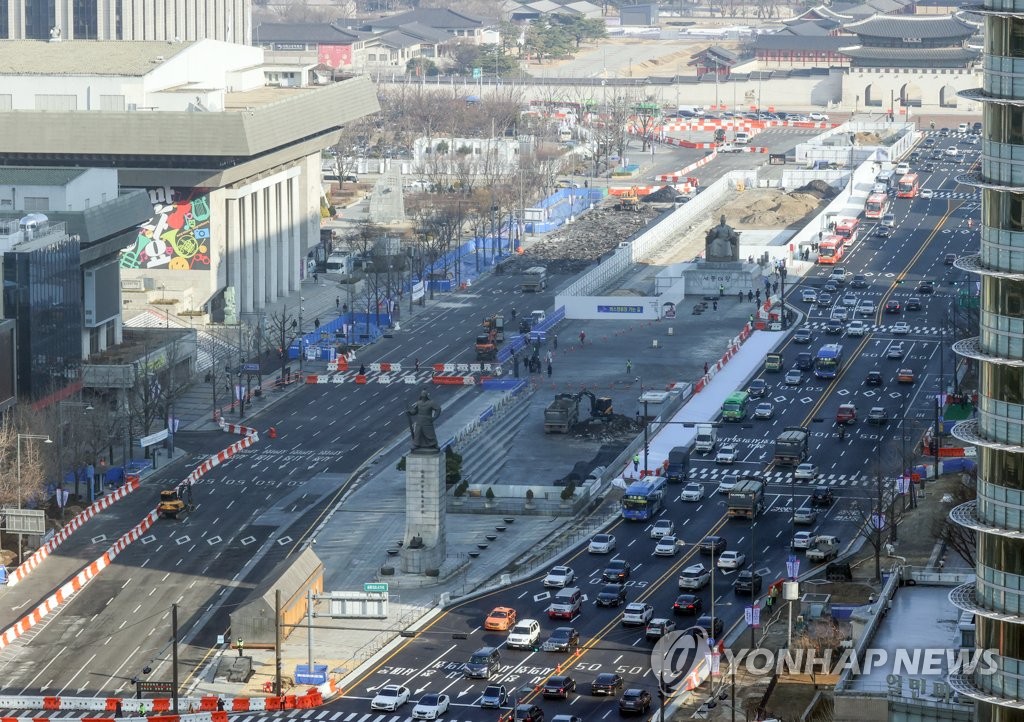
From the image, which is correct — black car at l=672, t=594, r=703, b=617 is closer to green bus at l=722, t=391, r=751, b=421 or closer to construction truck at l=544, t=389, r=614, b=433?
construction truck at l=544, t=389, r=614, b=433

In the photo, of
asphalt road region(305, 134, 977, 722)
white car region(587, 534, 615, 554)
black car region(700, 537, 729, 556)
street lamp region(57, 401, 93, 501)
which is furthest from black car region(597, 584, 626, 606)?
street lamp region(57, 401, 93, 501)

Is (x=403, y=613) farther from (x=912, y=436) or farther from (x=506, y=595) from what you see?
(x=912, y=436)

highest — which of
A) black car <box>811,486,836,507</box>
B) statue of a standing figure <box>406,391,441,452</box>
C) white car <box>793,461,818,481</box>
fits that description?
statue of a standing figure <box>406,391,441,452</box>

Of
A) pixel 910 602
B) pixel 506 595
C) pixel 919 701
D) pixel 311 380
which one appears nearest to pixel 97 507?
pixel 506 595

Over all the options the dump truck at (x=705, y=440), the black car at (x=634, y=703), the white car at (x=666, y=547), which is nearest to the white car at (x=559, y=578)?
the white car at (x=666, y=547)

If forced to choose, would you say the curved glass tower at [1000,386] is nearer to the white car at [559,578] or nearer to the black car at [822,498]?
the white car at [559,578]
